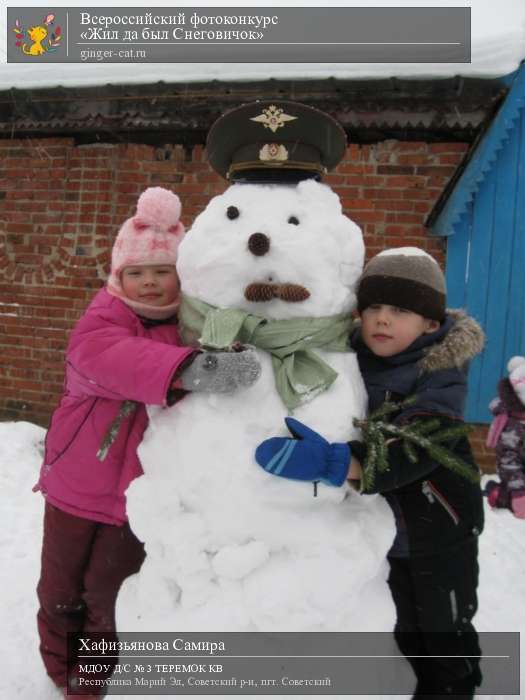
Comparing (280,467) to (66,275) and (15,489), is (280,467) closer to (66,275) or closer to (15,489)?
(15,489)

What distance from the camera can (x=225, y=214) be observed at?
60.5 inches

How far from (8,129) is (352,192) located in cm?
246

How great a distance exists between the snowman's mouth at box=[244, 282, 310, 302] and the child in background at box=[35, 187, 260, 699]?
0.31m

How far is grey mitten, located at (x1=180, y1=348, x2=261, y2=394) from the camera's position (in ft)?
4.47

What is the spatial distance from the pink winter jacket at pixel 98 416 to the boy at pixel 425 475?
24.0 inches

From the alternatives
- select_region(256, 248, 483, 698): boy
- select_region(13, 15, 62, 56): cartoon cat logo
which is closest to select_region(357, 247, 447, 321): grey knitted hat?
select_region(256, 248, 483, 698): boy

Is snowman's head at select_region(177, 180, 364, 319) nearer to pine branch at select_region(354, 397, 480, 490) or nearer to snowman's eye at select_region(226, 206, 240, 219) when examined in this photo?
snowman's eye at select_region(226, 206, 240, 219)

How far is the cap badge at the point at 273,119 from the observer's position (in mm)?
1565

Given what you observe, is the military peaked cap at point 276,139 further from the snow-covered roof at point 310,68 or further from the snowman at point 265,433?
the snow-covered roof at point 310,68

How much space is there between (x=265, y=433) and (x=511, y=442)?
193 centimetres

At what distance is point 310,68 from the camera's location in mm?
3154

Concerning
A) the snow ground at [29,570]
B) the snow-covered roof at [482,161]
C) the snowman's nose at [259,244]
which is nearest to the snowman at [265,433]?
the snowman's nose at [259,244]

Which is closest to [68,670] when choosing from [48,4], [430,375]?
[430,375]

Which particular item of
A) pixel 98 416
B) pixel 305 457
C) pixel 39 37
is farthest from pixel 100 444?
pixel 39 37
